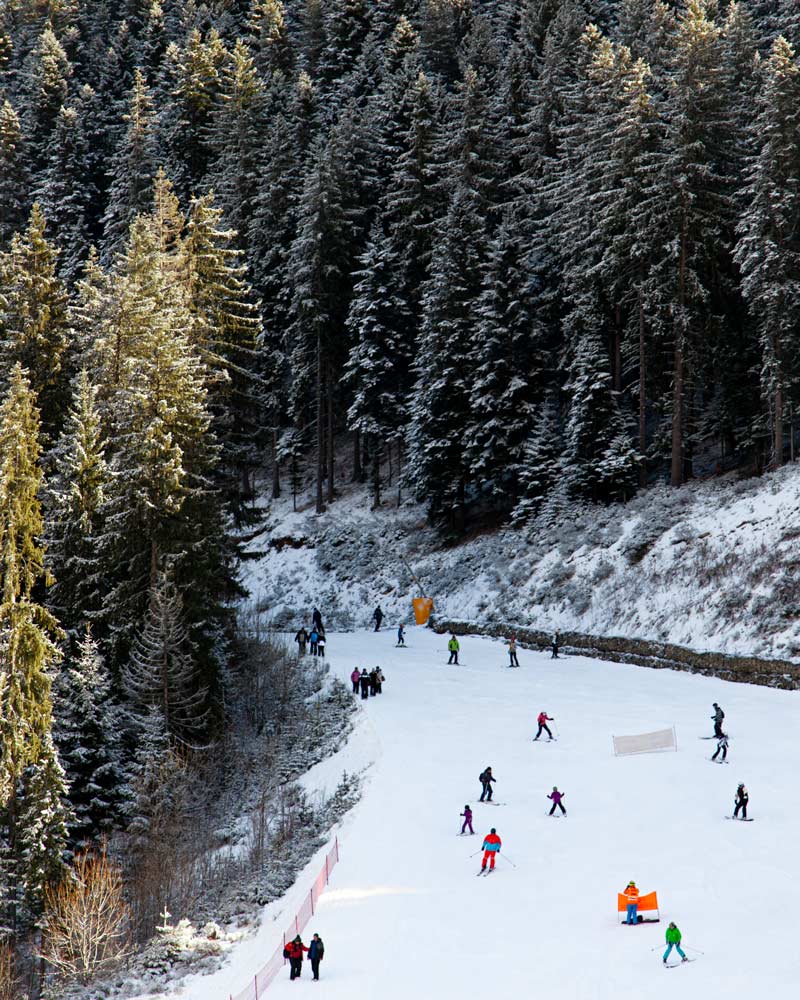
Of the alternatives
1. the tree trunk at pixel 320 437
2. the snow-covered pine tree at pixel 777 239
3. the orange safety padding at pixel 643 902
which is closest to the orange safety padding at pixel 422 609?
the tree trunk at pixel 320 437

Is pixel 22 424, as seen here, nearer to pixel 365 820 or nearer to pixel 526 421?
pixel 365 820

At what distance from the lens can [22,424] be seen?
2550 centimetres

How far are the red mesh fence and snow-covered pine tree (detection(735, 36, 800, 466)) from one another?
2593 cm

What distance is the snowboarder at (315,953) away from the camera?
16.3 m

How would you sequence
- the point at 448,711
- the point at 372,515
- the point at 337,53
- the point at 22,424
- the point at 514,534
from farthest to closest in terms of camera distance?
the point at 337,53, the point at 372,515, the point at 514,534, the point at 448,711, the point at 22,424

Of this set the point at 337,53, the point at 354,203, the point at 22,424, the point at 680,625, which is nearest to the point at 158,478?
the point at 22,424

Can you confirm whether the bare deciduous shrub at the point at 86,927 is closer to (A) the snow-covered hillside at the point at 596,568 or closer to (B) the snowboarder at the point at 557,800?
(B) the snowboarder at the point at 557,800

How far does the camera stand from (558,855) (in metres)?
20.4

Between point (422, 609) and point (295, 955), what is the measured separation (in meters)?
29.5

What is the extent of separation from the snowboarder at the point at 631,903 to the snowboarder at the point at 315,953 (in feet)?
18.0

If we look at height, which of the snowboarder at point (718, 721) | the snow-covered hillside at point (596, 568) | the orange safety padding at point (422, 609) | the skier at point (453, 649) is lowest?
the snowboarder at point (718, 721)

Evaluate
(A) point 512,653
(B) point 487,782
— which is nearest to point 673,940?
(B) point 487,782

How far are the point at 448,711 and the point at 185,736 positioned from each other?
8819 millimetres

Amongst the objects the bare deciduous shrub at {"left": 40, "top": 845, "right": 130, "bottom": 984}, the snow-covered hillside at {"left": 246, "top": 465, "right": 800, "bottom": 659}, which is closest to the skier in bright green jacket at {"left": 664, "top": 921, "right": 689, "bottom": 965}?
the bare deciduous shrub at {"left": 40, "top": 845, "right": 130, "bottom": 984}
